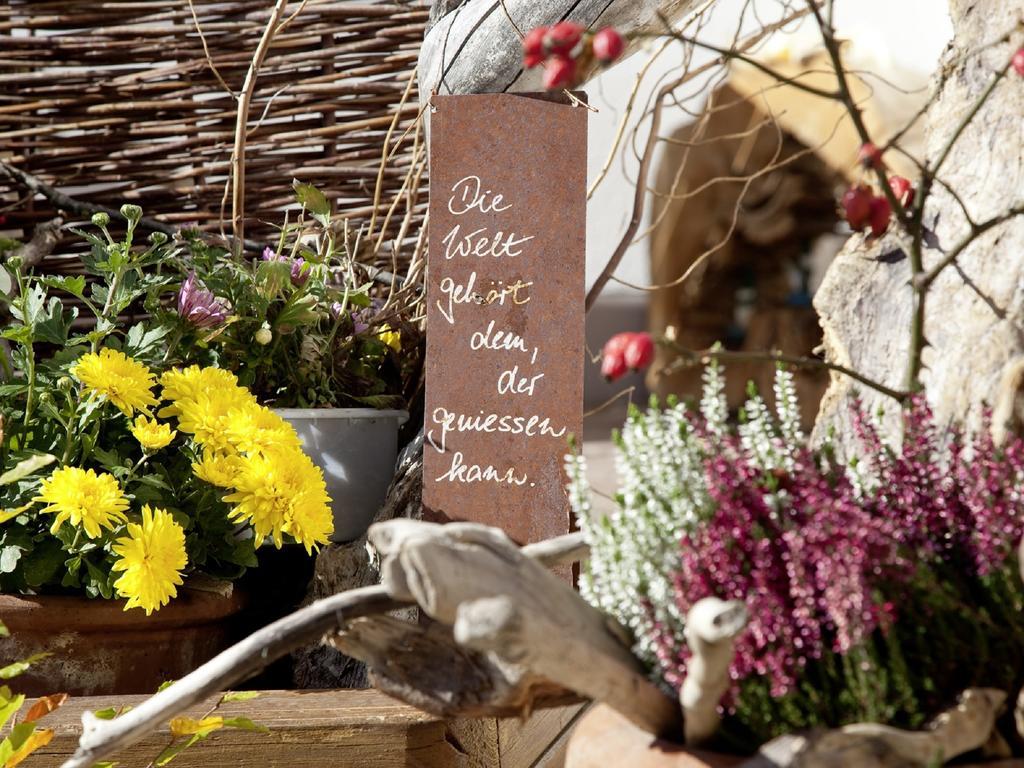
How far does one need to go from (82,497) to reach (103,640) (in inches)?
9.0

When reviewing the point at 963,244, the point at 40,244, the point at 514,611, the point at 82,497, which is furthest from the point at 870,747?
the point at 40,244

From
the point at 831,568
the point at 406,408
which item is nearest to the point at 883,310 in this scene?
the point at 831,568

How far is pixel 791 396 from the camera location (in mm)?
819

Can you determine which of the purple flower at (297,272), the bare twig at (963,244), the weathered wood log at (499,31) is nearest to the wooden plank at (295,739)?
the purple flower at (297,272)

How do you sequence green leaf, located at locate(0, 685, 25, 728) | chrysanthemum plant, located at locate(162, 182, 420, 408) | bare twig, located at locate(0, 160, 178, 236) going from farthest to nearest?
bare twig, located at locate(0, 160, 178, 236) → chrysanthemum plant, located at locate(162, 182, 420, 408) → green leaf, located at locate(0, 685, 25, 728)

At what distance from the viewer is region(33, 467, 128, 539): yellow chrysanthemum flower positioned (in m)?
1.11

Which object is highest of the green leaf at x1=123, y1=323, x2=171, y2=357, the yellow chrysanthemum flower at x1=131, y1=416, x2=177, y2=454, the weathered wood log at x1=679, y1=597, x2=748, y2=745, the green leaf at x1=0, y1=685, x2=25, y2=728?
the green leaf at x1=123, y1=323, x2=171, y2=357

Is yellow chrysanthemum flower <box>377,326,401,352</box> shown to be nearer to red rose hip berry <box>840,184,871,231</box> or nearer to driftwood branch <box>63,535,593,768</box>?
driftwood branch <box>63,535,593,768</box>

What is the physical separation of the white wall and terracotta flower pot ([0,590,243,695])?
204 centimetres

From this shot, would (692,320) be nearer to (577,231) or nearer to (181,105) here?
(181,105)

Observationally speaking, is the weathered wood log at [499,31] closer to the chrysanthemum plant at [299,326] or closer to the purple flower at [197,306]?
the chrysanthemum plant at [299,326]

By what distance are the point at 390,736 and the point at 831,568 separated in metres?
0.65

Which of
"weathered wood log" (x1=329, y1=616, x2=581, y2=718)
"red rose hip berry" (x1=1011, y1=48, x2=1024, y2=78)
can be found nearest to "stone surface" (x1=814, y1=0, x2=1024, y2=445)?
"red rose hip berry" (x1=1011, y1=48, x2=1024, y2=78)

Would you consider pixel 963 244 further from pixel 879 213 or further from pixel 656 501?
pixel 656 501
